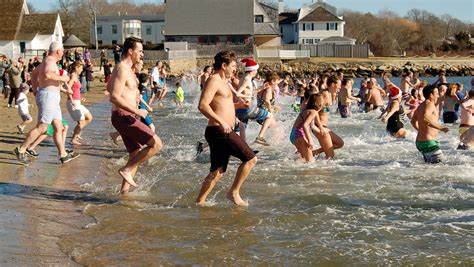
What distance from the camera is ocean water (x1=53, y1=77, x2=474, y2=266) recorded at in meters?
5.66

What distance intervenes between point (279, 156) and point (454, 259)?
6.13m

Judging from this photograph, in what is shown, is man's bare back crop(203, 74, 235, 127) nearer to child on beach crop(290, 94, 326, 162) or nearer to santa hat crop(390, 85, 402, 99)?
child on beach crop(290, 94, 326, 162)

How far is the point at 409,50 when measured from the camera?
94.9 m

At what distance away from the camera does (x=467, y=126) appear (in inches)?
488

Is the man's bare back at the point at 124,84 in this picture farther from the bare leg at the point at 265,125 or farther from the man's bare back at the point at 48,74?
the bare leg at the point at 265,125

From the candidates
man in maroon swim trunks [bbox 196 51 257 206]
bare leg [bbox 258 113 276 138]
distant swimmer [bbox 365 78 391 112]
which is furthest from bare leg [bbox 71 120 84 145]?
distant swimmer [bbox 365 78 391 112]

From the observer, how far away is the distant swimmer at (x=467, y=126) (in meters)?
11.9

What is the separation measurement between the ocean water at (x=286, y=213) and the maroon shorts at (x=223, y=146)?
0.55 meters

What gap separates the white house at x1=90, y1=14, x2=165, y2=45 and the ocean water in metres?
85.0

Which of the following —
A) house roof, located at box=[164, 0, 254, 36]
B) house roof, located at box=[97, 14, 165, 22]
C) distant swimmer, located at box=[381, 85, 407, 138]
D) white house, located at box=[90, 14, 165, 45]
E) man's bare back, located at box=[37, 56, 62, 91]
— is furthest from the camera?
house roof, located at box=[97, 14, 165, 22]

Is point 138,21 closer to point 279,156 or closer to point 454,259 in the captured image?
point 279,156

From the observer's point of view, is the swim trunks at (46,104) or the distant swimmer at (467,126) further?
the distant swimmer at (467,126)

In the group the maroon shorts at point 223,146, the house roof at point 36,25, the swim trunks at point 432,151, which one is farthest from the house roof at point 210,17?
the maroon shorts at point 223,146

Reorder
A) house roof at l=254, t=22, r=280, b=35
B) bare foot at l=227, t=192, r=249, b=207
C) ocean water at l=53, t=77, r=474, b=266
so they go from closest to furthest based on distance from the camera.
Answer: ocean water at l=53, t=77, r=474, b=266
bare foot at l=227, t=192, r=249, b=207
house roof at l=254, t=22, r=280, b=35
